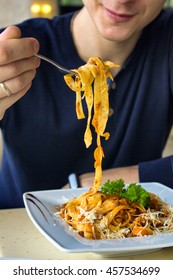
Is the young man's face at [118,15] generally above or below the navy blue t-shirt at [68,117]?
above

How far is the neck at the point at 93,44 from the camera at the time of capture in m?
1.75

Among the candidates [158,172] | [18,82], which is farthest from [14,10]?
[18,82]

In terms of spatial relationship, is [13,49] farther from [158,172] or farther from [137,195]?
[158,172]

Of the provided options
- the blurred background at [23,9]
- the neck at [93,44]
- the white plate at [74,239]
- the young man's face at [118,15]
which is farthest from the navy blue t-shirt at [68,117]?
the blurred background at [23,9]

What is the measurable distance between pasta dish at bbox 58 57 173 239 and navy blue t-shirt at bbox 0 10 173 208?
47cm

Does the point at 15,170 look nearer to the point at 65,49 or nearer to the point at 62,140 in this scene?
the point at 62,140

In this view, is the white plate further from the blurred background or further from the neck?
the blurred background

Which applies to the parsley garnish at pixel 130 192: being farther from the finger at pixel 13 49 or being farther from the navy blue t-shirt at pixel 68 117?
the navy blue t-shirt at pixel 68 117

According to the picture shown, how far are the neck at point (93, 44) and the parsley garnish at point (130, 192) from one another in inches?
24.7

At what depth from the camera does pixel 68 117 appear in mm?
1730

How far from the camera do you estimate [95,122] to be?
124cm
